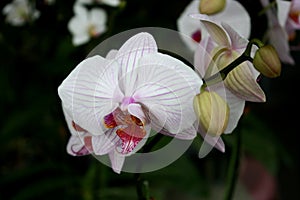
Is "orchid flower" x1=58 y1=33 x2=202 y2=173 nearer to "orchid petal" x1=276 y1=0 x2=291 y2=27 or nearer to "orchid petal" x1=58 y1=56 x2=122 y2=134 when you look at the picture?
"orchid petal" x1=58 y1=56 x2=122 y2=134

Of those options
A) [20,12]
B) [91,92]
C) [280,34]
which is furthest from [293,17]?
[20,12]

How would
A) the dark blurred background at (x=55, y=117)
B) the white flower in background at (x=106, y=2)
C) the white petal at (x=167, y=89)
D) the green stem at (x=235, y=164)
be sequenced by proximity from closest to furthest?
the white petal at (x=167, y=89)
the green stem at (x=235, y=164)
the white flower in background at (x=106, y=2)
the dark blurred background at (x=55, y=117)

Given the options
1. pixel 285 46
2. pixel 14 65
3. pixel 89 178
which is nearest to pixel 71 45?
pixel 14 65

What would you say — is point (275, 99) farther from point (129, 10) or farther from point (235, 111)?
point (235, 111)

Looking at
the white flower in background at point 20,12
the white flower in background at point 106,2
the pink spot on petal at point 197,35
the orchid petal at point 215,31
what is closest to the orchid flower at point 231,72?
the orchid petal at point 215,31

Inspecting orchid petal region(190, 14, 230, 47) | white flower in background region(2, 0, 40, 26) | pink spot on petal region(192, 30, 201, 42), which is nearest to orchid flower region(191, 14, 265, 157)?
orchid petal region(190, 14, 230, 47)

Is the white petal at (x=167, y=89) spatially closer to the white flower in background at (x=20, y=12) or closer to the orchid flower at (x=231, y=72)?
the orchid flower at (x=231, y=72)
